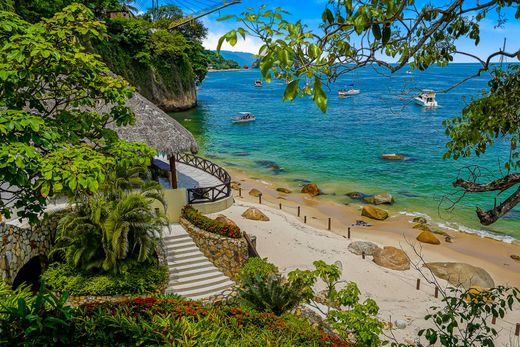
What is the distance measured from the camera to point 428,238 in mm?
18781

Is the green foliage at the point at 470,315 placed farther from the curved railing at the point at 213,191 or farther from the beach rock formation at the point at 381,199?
the beach rock formation at the point at 381,199

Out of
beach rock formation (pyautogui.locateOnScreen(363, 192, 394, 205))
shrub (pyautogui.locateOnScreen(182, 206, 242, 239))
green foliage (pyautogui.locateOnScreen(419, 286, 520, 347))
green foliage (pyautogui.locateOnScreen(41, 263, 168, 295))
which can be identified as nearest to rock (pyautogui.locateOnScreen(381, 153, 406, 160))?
beach rock formation (pyautogui.locateOnScreen(363, 192, 394, 205))

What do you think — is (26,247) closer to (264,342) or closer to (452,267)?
(264,342)

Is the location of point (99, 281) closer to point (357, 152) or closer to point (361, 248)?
point (361, 248)

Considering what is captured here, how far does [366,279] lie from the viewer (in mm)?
13766

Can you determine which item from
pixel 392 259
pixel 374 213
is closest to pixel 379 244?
pixel 392 259

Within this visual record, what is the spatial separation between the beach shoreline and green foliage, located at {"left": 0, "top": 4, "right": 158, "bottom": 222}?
11226 mm

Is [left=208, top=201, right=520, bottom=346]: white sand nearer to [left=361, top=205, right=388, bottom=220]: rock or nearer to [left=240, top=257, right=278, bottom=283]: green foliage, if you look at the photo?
[left=240, top=257, right=278, bottom=283]: green foliage

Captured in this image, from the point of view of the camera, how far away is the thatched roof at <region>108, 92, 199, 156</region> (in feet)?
45.6

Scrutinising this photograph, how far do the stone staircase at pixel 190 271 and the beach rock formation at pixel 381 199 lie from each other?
49.5 feet

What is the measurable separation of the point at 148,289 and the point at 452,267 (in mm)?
11416

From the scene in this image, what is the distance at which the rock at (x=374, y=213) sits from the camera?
2204 centimetres

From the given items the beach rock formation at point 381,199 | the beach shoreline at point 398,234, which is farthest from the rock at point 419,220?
the beach rock formation at point 381,199

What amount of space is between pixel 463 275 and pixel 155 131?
1273 cm
